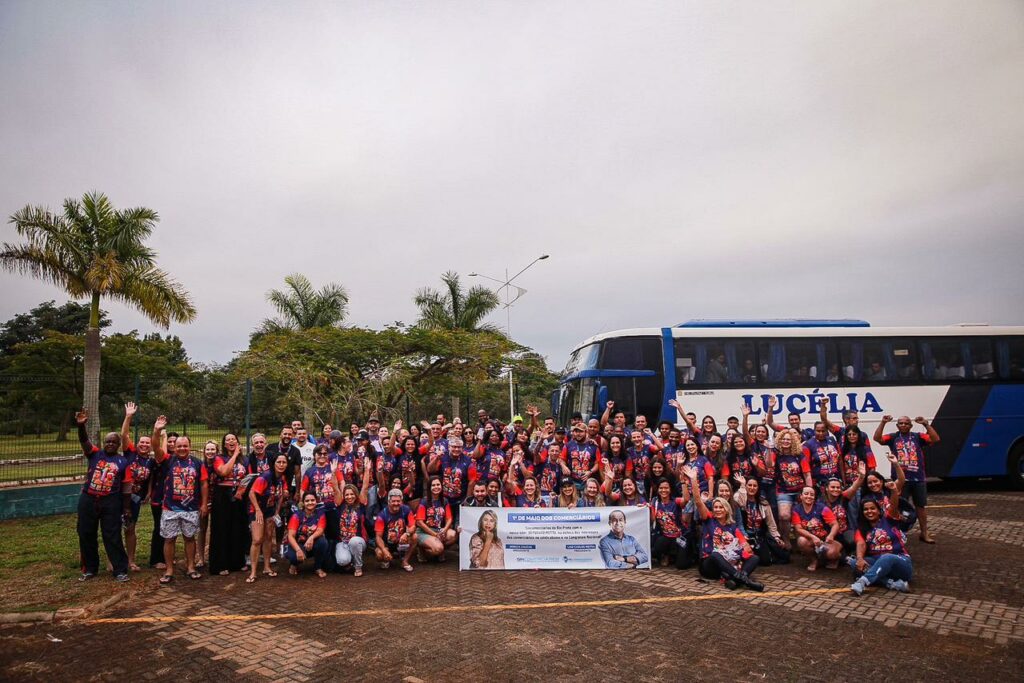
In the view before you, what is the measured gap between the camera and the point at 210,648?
226 inches

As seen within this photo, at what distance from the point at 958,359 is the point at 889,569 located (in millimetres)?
10044

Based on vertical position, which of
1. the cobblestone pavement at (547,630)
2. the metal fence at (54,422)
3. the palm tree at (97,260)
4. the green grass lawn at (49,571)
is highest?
the palm tree at (97,260)

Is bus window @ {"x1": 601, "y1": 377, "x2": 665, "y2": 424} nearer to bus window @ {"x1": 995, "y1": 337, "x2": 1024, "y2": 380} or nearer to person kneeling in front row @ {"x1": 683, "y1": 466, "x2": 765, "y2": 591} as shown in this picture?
person kneeling in front row @ {"x1": 683, "y1": 466, "x2": 765, "y2": 591}

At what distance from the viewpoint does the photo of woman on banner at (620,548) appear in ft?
27.6

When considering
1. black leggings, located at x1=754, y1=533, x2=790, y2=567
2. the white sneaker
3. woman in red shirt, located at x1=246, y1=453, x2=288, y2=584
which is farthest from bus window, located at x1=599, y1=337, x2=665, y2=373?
woman in red shirt, located at x1=246, y1=453, x2=288, y2=584

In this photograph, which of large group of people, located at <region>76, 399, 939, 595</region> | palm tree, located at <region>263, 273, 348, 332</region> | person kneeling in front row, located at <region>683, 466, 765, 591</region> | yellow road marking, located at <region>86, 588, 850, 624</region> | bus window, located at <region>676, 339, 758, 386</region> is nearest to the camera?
yellow road marking, located at <region>86, 588, 850, 624</region>

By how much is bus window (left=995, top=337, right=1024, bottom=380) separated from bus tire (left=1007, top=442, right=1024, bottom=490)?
170 cm

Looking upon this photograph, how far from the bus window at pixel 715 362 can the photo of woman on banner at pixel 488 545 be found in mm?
6813

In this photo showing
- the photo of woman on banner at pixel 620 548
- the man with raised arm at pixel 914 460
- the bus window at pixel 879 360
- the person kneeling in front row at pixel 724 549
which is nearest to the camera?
the person kneeling in front row at pixel 724 549

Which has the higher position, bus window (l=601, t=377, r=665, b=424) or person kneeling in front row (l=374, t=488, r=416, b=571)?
bus window (l=601, t=377, r=665, b=424)

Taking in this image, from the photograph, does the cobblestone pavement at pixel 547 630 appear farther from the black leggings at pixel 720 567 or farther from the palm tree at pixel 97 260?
the palm tree at pixel 97 260

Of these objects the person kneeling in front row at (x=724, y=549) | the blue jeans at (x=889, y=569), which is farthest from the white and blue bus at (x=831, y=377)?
the blue jeans at (x=889, y=569)

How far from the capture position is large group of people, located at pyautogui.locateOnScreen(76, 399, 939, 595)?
7957 millimetres

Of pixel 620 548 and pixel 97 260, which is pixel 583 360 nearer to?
pixel 620 548
